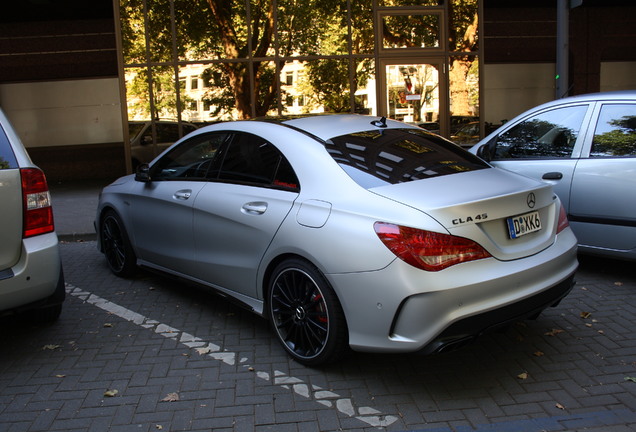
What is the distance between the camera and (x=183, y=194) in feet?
16.2

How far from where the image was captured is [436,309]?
3229 mm

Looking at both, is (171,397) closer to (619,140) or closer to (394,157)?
(394,157)

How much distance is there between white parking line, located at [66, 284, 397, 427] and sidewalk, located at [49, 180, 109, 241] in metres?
2.97

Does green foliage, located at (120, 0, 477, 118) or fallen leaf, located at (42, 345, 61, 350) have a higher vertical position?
green foliage, located at (120, 0, 477, 118)

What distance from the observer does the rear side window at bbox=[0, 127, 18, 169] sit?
4.05 m

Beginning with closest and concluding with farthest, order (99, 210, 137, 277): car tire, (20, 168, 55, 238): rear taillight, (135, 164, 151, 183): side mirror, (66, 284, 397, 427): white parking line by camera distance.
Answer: (66, 284, 397, 427): white parking line < (20, 168, 55, 238): rear taillight < (135, 164, 151, 183): side mirror < (99, 210, 137, 277): car tire

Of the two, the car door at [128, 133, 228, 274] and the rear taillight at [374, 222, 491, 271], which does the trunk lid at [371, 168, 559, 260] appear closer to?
the rear taillight at [374, 222, 491, 271]

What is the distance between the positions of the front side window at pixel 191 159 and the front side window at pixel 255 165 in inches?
7.9

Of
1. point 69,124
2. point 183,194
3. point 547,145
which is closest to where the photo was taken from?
point 183,194

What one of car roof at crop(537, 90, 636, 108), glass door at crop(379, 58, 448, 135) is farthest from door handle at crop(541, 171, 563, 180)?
glass door at crop(379, 58, 448, 135)

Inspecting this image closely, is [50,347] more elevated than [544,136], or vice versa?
[544,136]

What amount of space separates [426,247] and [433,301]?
0.29 meters

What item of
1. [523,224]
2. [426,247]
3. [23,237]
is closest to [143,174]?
[23,237]

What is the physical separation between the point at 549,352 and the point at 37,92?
590 inches
